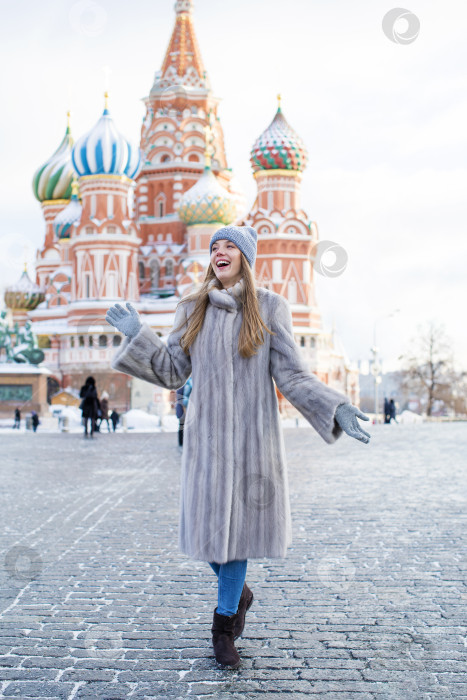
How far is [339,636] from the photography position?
3848 millimetres

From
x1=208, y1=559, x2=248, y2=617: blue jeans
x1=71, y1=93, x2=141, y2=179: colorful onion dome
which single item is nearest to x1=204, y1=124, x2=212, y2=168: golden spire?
x1=71, y1=93, x2=141, y2=179: colorful onion dome

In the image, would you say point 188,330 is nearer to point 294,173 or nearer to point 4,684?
point 4,684

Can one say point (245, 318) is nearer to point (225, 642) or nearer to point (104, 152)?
point (225, 642)

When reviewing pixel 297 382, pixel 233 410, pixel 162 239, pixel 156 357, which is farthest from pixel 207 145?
pixel 233 410

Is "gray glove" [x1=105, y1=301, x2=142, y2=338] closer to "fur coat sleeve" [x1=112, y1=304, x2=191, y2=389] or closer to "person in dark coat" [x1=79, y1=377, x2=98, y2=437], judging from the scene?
"fur coat sleeve" [x1=112, y1=304, x2=191, y2=389]

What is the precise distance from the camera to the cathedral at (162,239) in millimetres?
40469

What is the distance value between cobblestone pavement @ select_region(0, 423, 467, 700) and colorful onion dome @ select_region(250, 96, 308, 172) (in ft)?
110

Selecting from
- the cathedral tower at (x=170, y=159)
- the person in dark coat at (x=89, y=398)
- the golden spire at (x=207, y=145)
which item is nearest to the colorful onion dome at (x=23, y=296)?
the cathedral tower at (x=170, y=159)

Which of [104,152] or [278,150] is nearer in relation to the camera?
[104,152]

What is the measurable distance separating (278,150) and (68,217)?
509 inches

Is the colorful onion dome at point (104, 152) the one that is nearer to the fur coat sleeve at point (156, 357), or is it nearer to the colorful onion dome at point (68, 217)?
the colorful onion dome at point (68, 217)

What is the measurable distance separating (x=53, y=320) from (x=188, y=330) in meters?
41.6

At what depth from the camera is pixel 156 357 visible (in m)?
3.79

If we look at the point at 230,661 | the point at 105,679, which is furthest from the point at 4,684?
the point at 230,661
